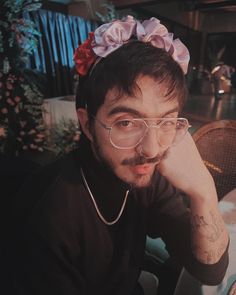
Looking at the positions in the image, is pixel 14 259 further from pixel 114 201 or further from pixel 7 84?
pixel 7 84

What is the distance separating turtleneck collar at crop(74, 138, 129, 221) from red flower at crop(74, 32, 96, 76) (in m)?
0.20

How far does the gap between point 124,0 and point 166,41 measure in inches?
131

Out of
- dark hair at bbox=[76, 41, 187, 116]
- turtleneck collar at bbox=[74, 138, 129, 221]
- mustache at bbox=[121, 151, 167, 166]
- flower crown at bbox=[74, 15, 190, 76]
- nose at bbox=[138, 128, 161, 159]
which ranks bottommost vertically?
turtleneck collar at bbox=[74, 138, 129, 221]

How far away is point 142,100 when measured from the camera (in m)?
0.64

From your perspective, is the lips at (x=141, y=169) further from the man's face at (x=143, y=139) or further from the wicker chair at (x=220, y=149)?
the wicker chair at (x=220, y=149)

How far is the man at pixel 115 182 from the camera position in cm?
65

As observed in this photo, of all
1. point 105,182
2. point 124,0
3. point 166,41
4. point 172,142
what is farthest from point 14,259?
point 124,0

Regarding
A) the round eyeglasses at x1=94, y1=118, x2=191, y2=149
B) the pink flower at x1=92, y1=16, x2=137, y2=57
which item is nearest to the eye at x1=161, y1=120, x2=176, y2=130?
the round eyeglasses at x1=94, y1=118, x2=191, y2=149

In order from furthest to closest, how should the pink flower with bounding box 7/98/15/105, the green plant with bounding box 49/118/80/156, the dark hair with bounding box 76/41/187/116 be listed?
the green plant with bounding box 49/118/80/156
the pink flower with bounding box 7/98/15/105
the dark hair with bounding box 76/41/187/116

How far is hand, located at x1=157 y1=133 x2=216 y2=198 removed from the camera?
0.76 meters

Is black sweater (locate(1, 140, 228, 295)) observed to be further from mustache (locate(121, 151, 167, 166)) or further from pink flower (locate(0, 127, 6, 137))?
pink flower (locate(0, 127, 6, 137))

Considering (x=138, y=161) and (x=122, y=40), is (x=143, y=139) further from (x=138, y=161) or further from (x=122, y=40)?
(x=122, y=40)

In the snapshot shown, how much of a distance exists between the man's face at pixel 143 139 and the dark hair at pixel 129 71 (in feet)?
0.05

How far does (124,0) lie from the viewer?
355 centimetres
